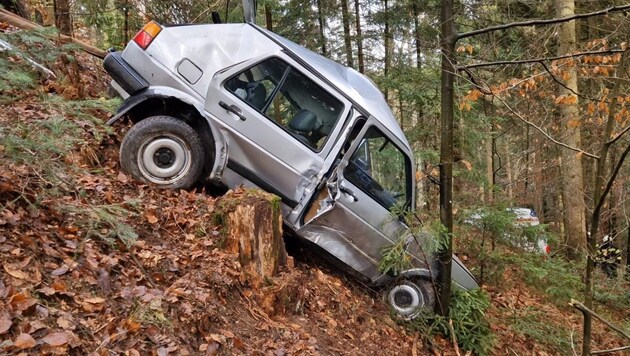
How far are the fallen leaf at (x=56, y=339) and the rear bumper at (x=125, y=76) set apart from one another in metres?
3.25

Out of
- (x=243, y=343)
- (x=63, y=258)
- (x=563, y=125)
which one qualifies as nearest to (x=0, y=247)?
(x=63, y=258)

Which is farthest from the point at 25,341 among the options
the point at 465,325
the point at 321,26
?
the point at 321,26

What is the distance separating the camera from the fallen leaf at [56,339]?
244cm

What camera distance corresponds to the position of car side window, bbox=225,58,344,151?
5.09 meters

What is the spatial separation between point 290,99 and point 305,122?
31cm

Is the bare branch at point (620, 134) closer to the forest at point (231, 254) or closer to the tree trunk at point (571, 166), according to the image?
the forest at point (231, 254)

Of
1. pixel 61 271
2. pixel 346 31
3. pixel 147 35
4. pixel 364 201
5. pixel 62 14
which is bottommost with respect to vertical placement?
pixel 61 271

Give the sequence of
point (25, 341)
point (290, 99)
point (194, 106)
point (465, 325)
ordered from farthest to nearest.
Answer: point (465, 325), point (290, 99), point (194, 106), point (25, 341)

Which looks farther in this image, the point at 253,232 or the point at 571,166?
the point at 571,166

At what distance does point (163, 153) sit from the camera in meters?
5.07

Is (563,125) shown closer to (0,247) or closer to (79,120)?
(79,120)

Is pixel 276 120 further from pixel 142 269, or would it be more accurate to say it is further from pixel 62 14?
pixel 62 14

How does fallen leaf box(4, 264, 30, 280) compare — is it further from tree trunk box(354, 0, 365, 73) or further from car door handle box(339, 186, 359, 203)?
tree trunk box(354, 0, 365, 73)

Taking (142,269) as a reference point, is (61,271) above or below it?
above
